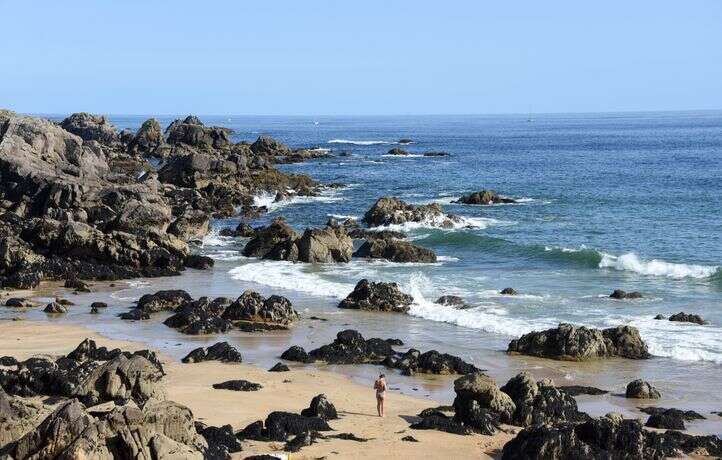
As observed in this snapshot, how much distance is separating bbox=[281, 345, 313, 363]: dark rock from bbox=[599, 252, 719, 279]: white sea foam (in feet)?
67.1

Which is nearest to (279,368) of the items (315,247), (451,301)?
(451,301)

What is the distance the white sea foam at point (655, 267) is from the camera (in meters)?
40.2

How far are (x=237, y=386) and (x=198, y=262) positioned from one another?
20.3 meters

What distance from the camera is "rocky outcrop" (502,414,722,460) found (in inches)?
699

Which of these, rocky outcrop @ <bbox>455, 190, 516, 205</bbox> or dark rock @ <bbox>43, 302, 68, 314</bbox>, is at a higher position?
rocky outcrop @ <bbox>455, 190, 516, 205</bbox>

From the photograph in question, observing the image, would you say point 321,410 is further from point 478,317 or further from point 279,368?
point 478,317

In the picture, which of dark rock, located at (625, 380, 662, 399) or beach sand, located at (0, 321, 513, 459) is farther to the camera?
dark rock, located at (625, 380, 662, 399)

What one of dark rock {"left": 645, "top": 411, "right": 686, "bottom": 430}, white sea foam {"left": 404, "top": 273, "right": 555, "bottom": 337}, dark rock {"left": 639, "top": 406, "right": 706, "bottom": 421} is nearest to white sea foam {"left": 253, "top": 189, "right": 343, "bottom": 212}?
white sea foam {"left": 404, "top": 273, "right": 555, "bottom": 337}

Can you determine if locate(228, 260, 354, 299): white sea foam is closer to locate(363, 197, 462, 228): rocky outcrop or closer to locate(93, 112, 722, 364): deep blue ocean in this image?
locate(93, 112, 722, 364): deep blue ocean

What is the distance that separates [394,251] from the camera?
45219mm

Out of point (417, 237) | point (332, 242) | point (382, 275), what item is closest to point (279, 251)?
point (332, 242)

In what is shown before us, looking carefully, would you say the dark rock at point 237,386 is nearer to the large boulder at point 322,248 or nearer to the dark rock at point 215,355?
the dark rock at point 215,355

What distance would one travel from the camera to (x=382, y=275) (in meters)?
41.2

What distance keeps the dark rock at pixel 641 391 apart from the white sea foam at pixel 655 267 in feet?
60.0
